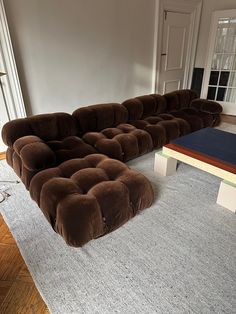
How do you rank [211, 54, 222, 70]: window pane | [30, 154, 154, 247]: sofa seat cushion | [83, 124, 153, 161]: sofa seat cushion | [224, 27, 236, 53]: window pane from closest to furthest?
[30, 154, 154, 247]: sofa seat cushion → [83, 124, 153, 161]: sofa seat cushion → [224, 27, 236, 53]: window pane → [211, 54, 222, 70]: window pane

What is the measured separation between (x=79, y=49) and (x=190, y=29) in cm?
255

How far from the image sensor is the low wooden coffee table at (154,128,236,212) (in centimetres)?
171

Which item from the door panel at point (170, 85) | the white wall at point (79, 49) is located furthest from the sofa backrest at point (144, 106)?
the door panel at point (170, 85)

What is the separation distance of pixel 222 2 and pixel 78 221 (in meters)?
4.78

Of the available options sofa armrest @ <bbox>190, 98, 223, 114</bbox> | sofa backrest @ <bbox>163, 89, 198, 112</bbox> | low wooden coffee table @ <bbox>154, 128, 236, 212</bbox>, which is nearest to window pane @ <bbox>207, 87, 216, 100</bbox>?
sofa backrest @ <bbox>163, 89, 198, 112</bbox>

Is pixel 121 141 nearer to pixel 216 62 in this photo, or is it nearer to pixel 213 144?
pixel 213 144

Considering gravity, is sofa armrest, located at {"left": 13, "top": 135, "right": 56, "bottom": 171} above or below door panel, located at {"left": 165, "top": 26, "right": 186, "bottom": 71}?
below

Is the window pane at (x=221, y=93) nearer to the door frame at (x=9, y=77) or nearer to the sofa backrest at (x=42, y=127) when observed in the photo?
the sofa backrest at (x=42, y=127)

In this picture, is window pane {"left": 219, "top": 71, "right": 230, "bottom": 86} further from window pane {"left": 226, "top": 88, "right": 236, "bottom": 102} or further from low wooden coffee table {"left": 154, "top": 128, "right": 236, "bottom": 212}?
low wooden coffee table {"left": 154, "top": 128, "right": 236, "bottom": 212}

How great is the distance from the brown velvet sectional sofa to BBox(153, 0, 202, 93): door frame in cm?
114

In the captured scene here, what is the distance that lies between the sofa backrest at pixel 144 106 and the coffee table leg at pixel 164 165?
2.62 ft

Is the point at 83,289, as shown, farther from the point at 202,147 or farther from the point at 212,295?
the point at 202,147

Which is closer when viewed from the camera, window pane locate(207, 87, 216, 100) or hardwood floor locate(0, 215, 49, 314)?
hardwood floor locate(0, 215, 49, 314)

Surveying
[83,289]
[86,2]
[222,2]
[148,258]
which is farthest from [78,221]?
[222,2]
